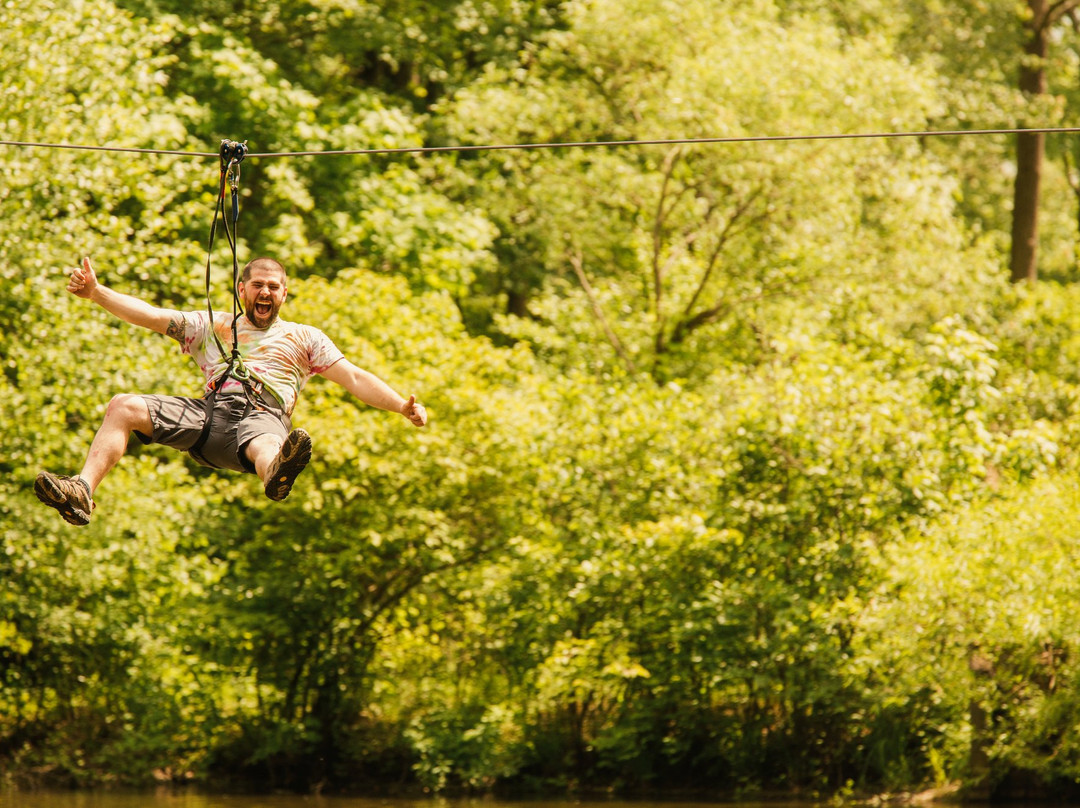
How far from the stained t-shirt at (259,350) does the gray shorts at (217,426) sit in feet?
0.45

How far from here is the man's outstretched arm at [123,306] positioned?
6.71 meters

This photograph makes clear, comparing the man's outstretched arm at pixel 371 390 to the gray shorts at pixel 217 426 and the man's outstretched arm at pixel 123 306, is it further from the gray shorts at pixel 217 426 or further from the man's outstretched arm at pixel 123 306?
the man's outstretched arm at pixel 123 306

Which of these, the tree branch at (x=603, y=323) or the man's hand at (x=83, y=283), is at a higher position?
the tree branch at (x=603, y=323)

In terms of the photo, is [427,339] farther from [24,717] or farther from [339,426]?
[24,717]

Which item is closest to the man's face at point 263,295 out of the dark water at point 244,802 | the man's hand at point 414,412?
the man's hand at point 414,412

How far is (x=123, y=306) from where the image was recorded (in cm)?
679

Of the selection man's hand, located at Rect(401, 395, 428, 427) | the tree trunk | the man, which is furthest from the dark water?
the tree trunk

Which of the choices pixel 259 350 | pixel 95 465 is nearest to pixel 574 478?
pixel 259 350

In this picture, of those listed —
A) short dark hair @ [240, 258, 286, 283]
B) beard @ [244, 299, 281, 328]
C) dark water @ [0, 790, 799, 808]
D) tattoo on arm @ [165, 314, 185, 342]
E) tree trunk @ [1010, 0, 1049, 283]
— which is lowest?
dark water @ [0, 790, 799, 808]

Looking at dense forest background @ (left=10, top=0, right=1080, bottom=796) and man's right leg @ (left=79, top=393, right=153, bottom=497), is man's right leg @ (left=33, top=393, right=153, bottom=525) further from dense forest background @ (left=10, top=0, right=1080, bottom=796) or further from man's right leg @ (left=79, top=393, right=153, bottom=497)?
dense forest background @ (left=10, top=0, right=1080, bottom=796)

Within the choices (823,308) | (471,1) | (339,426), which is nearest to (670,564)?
(339,426)

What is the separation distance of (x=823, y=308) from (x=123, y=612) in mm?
9023

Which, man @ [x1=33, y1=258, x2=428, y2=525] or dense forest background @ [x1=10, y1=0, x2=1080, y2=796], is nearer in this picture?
man @ [x1=33, y1=258, x2=428, y2=525]

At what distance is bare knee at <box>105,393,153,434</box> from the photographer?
6.67 m
